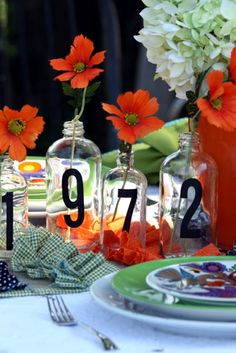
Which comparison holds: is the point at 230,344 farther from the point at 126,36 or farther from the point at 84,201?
the point at 126,36

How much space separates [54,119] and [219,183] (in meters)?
2.74

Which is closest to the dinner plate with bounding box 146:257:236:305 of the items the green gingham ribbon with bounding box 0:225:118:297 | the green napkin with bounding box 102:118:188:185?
the green gingham ribbon with bounding box 0:225:118:297

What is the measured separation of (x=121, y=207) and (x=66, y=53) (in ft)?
9.09

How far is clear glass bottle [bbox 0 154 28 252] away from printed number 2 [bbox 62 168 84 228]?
0.07 meters

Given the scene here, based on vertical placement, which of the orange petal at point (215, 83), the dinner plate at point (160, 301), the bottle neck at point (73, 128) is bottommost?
the dinner plate at point (160, 301)

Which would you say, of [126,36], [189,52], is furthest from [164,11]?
[126,36]

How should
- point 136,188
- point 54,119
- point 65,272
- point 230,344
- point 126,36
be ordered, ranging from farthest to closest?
point 126,36, point 54,119, point 136,188, point 65,272, point 230,344

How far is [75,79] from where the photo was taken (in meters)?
1.21

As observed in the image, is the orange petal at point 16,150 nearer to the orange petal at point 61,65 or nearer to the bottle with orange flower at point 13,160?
the bottle with orange flower at point 13,160

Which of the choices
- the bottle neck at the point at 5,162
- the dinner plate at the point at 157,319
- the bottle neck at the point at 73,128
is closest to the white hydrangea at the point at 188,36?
the bottle neck at the point at 73,128

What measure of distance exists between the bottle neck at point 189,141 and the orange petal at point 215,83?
0.12 metres

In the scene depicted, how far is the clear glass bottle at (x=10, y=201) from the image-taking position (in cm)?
127

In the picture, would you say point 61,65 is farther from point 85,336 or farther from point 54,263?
point 85,336

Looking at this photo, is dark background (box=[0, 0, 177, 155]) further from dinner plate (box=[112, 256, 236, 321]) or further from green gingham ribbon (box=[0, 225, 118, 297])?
dinner plate (box=[112, 256, 236, 321])
